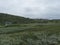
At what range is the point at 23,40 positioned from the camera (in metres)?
46.6

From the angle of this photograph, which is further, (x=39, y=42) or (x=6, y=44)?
(x=39, y=42)

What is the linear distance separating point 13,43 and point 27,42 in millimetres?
4543

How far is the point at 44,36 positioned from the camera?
53.2m

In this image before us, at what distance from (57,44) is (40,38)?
20.2 feet

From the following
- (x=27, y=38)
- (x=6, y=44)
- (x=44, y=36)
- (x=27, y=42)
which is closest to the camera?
(x=6, y=44)

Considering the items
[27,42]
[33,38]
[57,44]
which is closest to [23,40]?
[27,42]

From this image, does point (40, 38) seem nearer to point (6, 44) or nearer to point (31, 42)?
point (31, 42)

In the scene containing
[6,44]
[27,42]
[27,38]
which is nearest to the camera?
[6,44]

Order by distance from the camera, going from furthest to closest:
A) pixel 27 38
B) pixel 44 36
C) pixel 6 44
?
pixel 44 36, pixel 27 38, pixel 6 44

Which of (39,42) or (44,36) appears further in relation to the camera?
(44,36)

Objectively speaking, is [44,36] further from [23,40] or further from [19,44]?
[19,44]

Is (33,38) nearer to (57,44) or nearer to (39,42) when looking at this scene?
(39,42)

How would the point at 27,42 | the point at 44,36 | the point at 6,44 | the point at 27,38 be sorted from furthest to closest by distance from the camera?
the point at 44,36 → the point at 27,38 → the point at 27,42 → the point at 6,44

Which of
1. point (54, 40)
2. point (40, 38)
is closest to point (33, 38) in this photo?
point (40, 38)
